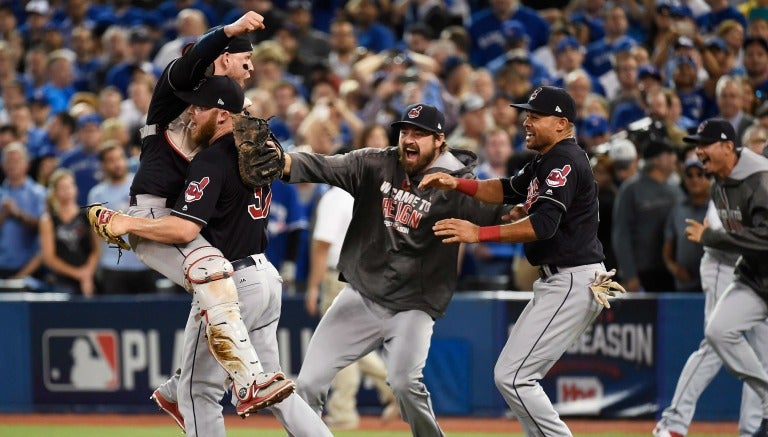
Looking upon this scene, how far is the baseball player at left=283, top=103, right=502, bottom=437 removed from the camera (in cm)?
765

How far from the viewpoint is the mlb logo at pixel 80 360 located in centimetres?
1200

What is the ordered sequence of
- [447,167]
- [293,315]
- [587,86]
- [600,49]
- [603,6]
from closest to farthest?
[447,167]
[293,315]
[587,86]
[600,49]
[603,6]

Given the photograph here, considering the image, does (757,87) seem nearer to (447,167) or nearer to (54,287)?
(447,167)

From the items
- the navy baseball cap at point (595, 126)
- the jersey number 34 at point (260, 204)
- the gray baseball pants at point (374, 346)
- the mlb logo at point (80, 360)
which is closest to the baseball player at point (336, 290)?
the mlb logo at point (80, 360)

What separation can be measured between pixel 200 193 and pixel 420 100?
6.71 metres

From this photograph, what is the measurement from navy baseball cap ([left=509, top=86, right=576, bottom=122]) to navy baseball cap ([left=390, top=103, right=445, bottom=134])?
20.8 inches

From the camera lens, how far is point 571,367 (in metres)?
11.0

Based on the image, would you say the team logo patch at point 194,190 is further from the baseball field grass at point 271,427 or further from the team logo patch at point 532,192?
the baseball field grass at point 271,427

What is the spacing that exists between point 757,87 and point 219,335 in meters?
7.69

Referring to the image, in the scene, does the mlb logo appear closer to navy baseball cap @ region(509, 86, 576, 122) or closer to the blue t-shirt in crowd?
the blue t-shirt in crowd

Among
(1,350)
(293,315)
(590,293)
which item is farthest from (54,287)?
(590,293)

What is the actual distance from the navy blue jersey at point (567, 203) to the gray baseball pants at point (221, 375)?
5.47ft

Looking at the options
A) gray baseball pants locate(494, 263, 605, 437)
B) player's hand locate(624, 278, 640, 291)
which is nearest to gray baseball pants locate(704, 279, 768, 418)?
gray baseball pants locate(494, 263, 605, 437)

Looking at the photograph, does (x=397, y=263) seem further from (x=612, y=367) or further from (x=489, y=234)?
(x=612, y=367)
